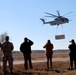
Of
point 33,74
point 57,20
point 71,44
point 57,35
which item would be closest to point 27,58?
point 71,44

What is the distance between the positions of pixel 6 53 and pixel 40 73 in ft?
6.37

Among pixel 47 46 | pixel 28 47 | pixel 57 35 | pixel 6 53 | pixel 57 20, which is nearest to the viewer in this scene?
pixel 6 53

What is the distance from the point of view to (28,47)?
20062 mm

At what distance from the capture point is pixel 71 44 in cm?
2050

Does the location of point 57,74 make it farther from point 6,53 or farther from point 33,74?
point 6,53

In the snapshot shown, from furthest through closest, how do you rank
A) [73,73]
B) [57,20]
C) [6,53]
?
[57,20] → [6,53] → [73,73]

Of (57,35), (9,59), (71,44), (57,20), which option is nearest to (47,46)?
(71,44)

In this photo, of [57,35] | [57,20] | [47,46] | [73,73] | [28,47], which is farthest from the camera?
[57,20]

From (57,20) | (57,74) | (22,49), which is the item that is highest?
(57,20)

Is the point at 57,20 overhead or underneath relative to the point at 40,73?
overhead

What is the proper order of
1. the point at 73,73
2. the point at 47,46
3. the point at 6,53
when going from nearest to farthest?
the point at 73,73 < the point at 6,53 < the point at 47,46

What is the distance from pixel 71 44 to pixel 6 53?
454cm

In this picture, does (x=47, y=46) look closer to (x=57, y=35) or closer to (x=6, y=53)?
(x=6, y=53)

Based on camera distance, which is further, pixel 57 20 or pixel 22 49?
pixel 57 20
